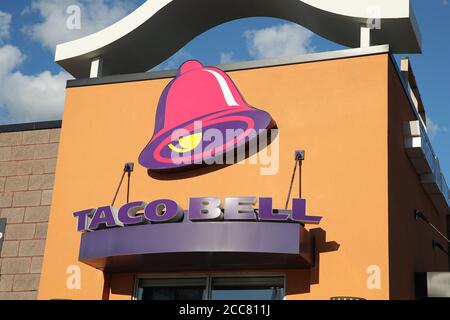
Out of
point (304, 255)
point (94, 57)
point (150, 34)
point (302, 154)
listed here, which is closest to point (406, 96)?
point (302, 154)

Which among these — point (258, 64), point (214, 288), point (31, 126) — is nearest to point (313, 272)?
point (214, 288)

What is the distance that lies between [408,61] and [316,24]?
3.27m

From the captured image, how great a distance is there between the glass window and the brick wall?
120 inches

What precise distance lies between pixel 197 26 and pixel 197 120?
3623 millimetres

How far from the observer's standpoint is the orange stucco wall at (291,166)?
1267 centimetres

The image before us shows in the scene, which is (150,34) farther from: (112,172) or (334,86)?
(334,86)

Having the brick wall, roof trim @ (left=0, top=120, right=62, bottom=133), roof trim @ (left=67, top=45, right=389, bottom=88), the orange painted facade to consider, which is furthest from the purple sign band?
roof trim @ (left=0, top=120, right=62, bottom=133)

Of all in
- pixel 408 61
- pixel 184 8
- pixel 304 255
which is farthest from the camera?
pixel 408 61

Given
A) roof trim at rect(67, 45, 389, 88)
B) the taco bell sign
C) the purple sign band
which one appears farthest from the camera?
roof trim at rect(67, 45, 389, 88)

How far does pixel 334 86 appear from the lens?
13789 millimetres

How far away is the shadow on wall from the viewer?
12758 millimetres

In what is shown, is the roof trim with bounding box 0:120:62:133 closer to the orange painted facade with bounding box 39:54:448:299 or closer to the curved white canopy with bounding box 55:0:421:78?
the orange painted facade with bounding box 39:54:448:299

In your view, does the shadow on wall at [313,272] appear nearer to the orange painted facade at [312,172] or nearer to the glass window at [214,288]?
the orange painted facade at [312,172]

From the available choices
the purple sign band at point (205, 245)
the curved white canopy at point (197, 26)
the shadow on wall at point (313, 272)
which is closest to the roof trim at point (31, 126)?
the curved white canopy at point (197, 26)
